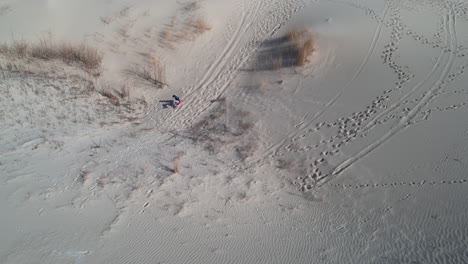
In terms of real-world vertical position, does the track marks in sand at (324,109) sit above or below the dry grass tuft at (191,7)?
below

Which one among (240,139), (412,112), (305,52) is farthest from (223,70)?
(412,112)

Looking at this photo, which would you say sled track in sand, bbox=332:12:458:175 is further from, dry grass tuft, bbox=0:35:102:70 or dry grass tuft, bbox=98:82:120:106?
dry grass tuft, bbox=0:35:102:70

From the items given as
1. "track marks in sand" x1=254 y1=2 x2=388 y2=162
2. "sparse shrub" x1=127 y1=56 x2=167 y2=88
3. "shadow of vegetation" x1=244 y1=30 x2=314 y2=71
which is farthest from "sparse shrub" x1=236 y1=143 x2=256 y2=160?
"sparse shrub" x1=127 y1=56 x2=167 y2=88

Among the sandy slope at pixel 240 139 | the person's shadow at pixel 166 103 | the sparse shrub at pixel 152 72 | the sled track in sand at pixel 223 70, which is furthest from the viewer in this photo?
the sparse shrub at pixel 152 72

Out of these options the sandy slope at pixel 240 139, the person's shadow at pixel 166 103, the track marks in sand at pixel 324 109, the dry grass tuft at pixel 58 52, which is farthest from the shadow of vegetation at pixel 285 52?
the dry grass tuft at pixel 58 52

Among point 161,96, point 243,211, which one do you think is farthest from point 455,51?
point 161,96

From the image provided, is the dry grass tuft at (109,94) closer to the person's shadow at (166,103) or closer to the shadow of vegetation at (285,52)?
the person's shadow at (166,103)

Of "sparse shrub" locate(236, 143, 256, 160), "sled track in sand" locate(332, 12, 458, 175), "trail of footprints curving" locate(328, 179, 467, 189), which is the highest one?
"sled track in sand" locate(332, 12, 458, 175)

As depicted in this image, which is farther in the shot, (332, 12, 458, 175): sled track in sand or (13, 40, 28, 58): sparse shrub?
(13, 40, 28, 58): sparse shrub

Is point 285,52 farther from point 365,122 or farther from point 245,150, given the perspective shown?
point 245,150
